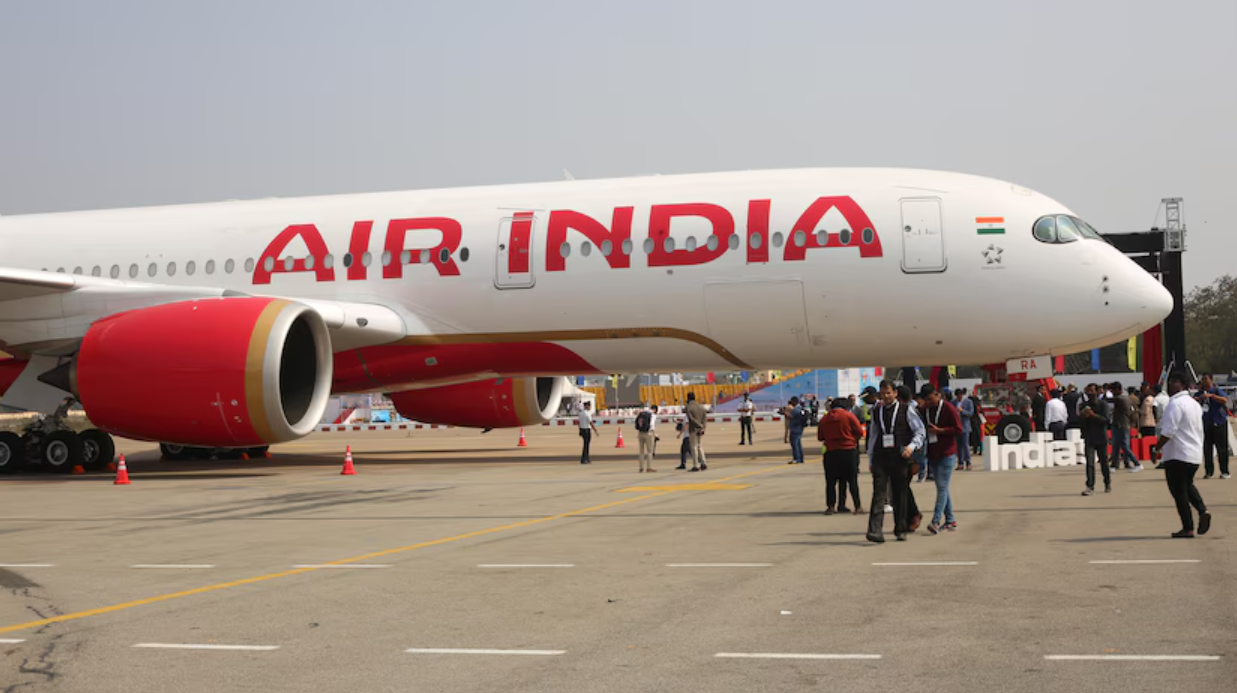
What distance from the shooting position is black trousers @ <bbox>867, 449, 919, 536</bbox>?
11656mm

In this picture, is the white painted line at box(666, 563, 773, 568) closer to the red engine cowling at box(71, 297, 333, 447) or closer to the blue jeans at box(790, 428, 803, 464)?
the red engine cowling at box(71, 297, 333, 447)

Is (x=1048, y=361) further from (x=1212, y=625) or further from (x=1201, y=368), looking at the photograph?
(x=1201, y=368)

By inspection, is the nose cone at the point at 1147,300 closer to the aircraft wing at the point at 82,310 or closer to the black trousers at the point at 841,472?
the black trousers at the point at 841,472

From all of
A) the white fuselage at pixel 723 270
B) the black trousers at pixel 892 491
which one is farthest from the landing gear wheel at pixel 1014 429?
the black trousers at pixel 892 491

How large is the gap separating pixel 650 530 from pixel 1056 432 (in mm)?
13193

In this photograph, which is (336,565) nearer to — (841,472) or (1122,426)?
(841,472)

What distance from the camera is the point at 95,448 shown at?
25.0 meters

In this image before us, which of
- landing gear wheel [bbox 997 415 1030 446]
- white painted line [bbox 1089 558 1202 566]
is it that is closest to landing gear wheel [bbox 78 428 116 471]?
landing gear wheel [bbox 997 415 1030 446]

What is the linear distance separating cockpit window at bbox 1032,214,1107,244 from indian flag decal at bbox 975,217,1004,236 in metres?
0.56

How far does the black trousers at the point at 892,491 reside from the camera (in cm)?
1166

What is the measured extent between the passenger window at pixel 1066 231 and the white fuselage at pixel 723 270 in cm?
15

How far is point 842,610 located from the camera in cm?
804

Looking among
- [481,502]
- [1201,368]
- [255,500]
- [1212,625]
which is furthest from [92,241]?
[1201,368]

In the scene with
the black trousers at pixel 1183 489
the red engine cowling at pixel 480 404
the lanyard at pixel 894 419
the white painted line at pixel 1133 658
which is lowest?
the white painted line at pixel 1133 658
